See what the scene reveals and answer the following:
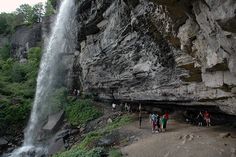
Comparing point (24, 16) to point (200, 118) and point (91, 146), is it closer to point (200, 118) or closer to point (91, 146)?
point (91, 146)

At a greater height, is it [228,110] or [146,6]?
[146,6]

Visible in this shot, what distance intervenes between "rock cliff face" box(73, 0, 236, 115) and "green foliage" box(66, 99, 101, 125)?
145 cm

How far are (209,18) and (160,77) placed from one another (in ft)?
29.4

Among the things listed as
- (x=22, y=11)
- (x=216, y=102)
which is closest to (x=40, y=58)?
(x=22, y=11)

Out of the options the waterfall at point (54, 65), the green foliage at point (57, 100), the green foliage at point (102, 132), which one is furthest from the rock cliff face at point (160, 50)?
the waterfall at point (54, 65)

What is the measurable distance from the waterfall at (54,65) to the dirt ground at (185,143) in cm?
1384

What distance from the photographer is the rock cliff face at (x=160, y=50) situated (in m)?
10.1

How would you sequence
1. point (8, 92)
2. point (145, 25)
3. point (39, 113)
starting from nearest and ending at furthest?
point (145, 25)
point (39, 113)
point (8, 92)

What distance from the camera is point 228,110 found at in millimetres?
14953

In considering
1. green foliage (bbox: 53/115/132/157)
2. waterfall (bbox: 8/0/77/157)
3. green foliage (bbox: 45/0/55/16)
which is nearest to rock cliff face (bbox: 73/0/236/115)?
green foliage (bbox: 53/115/132/157)

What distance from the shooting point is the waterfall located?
95.4ft

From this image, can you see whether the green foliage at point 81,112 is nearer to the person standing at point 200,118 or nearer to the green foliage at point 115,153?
the person standing at point 200,118

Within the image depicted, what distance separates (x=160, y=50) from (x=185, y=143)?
18.4 feet

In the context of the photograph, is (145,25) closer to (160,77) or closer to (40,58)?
(160,77)
